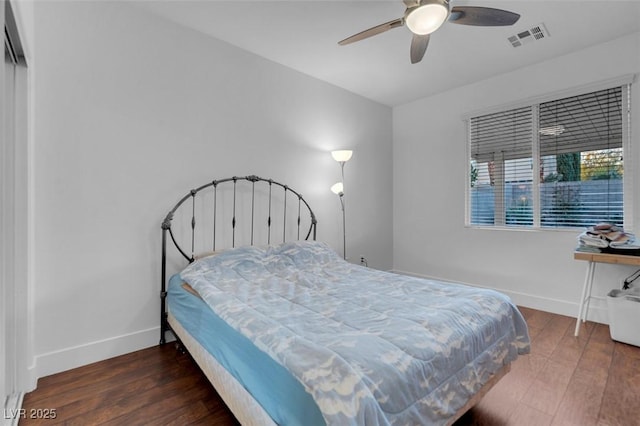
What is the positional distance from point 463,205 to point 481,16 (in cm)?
242

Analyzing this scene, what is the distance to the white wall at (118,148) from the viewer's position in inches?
78.7

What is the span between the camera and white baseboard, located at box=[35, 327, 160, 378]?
77.7 inches

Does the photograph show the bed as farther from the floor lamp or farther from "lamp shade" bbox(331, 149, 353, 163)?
"lamp shade" bbox(331, 149, 353, 163)

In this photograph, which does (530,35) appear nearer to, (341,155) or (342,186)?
(341,155)

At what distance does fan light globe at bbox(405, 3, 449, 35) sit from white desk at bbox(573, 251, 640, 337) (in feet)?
7.60

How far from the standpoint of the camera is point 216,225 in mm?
2756

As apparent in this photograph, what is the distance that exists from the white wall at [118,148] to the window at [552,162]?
265 centimetres

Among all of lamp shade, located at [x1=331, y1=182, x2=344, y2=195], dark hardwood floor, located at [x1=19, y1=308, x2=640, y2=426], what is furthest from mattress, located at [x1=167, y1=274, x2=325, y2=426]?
lamp shade, located at [x1=331, y1=182, x2=344, y2=195]

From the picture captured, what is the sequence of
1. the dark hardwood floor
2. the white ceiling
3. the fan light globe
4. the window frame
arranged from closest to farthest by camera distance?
the dark hardwood floor
the fan light globe
the white ceiling
the window frame

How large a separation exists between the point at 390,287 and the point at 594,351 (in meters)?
1.79

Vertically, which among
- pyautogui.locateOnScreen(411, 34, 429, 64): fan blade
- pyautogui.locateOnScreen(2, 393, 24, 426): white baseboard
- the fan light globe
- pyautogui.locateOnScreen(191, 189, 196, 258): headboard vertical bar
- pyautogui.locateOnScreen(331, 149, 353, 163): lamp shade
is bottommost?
pyautogui.locateOnScreen(2, 393, 24, 426): white baseboard

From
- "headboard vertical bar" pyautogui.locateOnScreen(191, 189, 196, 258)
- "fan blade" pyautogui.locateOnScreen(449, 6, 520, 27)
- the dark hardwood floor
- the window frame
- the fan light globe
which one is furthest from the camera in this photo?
the window frame

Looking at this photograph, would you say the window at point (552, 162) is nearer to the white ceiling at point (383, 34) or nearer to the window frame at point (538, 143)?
the window frame at point (538, 143)

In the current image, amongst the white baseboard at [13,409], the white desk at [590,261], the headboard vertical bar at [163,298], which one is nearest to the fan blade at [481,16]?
the white desk at [590,261]
